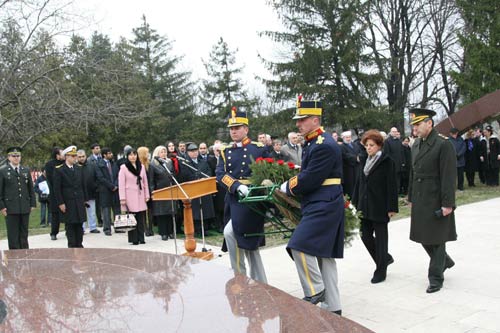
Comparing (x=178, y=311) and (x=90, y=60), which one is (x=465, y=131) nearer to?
(x=90, y=60)

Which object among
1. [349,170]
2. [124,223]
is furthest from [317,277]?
[349,170]

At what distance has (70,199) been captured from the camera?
9.13m

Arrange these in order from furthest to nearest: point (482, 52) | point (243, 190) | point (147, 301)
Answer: point (482, 52), point (243, 190), point (147, 301)

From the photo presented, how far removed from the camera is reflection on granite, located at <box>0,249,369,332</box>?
11.3ft

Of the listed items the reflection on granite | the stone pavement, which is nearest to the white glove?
the reflection on granite

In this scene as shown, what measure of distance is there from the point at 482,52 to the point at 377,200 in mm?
19914

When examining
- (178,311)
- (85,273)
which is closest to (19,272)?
(85,273)

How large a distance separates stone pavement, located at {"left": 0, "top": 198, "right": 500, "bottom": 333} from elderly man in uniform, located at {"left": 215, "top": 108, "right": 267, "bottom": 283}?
732 mm

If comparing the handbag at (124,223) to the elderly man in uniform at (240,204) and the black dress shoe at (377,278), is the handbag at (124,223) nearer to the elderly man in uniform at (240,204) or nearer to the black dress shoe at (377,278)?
the elderly man in uniform at (240,204)

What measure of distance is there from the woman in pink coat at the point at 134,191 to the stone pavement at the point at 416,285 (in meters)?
0.41

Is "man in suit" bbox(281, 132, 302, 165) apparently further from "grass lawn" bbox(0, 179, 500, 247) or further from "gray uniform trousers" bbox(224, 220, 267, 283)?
"gray uniform trousers" bbox(224, 220, 267, 283)

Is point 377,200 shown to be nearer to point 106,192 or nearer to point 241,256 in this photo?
point 241,256

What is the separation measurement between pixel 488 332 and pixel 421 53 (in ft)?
93.9

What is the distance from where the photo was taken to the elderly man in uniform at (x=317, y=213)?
4598mm
